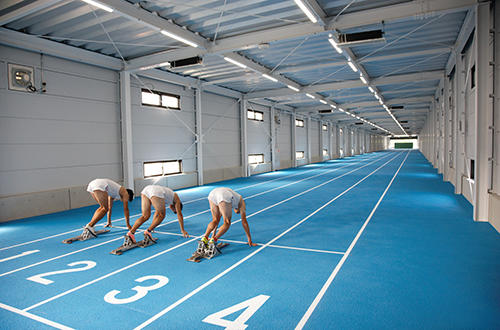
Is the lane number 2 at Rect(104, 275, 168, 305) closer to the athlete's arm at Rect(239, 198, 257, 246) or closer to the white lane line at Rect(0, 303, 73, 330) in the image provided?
the white lane line at Rect(0, 303, 73, 330)

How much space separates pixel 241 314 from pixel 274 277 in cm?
137

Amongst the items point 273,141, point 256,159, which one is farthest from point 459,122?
point 273,141

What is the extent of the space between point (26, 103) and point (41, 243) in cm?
585

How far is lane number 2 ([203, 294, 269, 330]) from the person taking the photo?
13.8 ft

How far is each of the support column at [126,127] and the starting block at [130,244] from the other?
791cm

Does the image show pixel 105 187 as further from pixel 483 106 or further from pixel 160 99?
pixel 483 106

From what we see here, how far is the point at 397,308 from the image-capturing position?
4520mm

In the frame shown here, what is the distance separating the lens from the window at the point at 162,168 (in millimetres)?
16938

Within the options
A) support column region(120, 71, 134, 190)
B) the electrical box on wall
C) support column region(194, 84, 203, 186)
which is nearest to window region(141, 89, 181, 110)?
support column region(194, 84, 203, 186)

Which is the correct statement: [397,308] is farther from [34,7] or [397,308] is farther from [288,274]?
[34,7]

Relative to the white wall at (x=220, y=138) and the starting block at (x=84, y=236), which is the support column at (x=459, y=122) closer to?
the white wall at (x=220, y=138)

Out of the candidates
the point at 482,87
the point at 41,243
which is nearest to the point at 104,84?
the point at 41,243

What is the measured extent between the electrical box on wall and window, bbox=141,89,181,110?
17.7 ft

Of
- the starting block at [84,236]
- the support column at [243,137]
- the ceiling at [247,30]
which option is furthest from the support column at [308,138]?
the starting block at [84,236]
